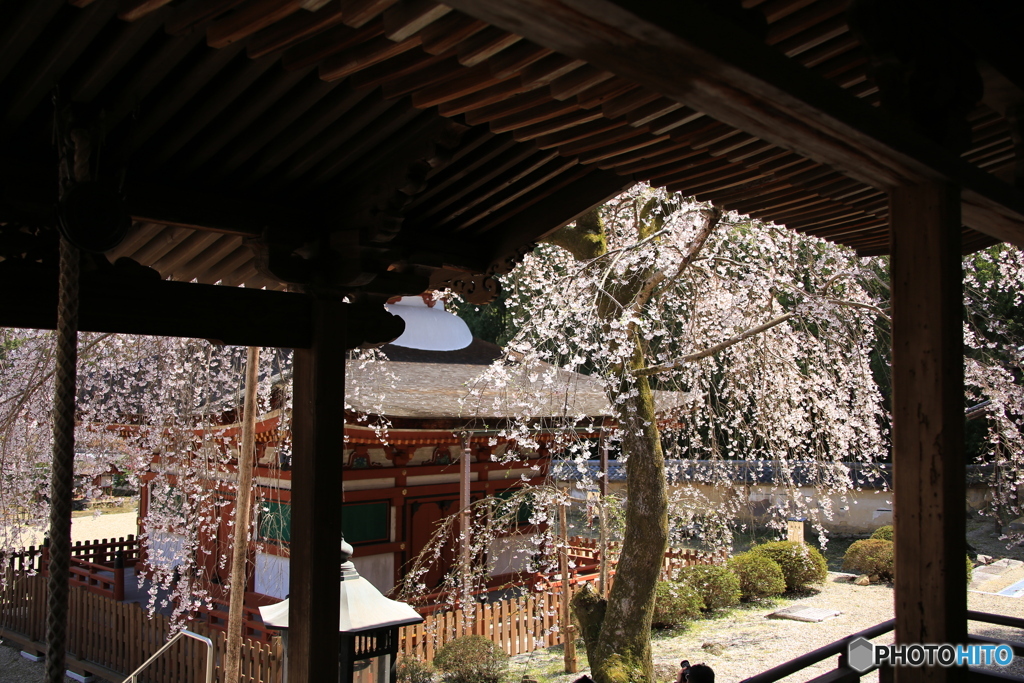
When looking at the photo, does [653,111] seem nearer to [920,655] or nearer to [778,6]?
[778,6]

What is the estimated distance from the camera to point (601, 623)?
26.2 feet

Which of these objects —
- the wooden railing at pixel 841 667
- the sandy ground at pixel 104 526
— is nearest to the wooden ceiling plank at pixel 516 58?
the wooden railing at pixel 841 667

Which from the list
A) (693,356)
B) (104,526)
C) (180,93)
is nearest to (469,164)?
(180,93)

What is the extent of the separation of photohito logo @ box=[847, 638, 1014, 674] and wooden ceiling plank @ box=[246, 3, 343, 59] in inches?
78.7

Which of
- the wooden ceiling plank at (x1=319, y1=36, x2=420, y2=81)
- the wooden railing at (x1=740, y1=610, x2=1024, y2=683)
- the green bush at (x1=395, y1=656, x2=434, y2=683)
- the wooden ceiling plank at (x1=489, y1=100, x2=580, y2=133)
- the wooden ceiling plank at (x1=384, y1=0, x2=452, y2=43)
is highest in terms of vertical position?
the wooden ceiling plank at (x1=319, y1=36, x2=420, y2=81)

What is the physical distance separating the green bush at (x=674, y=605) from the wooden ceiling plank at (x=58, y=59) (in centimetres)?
867

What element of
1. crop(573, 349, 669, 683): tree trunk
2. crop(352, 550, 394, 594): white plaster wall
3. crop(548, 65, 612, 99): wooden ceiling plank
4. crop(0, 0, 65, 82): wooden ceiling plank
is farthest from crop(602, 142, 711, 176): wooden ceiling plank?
crop(352, 550, 394, 594): white plaster wall

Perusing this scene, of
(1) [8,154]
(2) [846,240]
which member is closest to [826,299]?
(2) [846,240]

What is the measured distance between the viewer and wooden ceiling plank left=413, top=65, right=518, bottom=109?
1766mm

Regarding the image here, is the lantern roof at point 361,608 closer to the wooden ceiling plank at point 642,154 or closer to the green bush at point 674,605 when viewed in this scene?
the wooden ceiling plank at point 642,154

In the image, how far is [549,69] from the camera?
1615mm

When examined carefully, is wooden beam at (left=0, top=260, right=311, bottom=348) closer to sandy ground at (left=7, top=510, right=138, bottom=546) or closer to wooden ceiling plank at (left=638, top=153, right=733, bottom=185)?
wooden ceiling plank at (left=638, top=153, right=733, bottom=185)

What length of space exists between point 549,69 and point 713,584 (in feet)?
31.1

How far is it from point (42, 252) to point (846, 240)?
3.05 m
